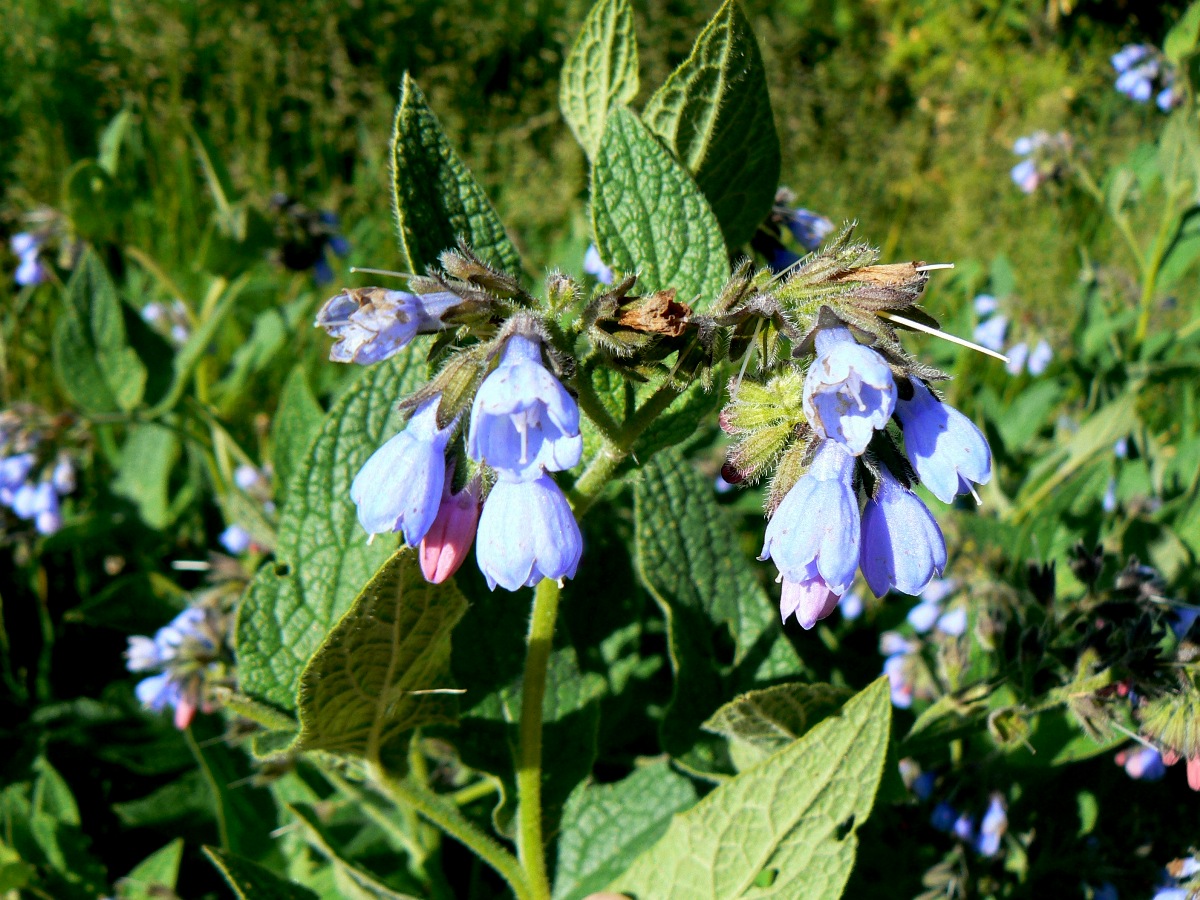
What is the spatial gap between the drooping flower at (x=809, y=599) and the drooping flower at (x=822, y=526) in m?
0.02

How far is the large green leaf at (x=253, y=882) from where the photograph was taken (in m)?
1.43

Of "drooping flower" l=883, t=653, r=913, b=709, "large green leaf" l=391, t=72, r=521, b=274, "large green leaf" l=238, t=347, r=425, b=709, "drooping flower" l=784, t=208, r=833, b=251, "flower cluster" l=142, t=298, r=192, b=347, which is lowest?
"drooping flower" l=883, t=653, r=913, b=709

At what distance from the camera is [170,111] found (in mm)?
4738

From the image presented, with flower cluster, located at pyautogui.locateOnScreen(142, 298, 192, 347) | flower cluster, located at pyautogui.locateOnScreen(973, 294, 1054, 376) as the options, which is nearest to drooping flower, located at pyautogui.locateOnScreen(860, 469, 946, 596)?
flower cluster, located at pyautogui.locateOnScreen(973, 294, 1054, 376)

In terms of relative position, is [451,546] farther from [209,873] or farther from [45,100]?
[45,100]

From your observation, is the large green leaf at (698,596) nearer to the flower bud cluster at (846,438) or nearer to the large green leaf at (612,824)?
the large green leaf at (612,824)

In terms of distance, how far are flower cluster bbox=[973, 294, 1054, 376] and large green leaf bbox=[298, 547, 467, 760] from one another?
8.34ft

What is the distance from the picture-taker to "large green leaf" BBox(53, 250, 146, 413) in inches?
104

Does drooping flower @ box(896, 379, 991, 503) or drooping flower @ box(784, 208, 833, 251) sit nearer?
drooping flower @ box(896, 379, 991, 503)

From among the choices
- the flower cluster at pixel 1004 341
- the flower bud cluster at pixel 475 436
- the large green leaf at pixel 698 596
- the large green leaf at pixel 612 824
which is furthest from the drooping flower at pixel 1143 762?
the flower cluster at pixel 1004 341

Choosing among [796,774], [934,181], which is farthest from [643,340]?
[934,181]

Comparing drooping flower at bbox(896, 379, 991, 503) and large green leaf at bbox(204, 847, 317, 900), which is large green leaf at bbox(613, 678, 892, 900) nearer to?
drooping flower at bbox(896, 379, 991, 503)

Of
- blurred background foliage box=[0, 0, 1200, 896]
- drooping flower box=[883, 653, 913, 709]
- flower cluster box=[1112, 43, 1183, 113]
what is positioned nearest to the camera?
drooping flower box=[883, 653, 913, 709]

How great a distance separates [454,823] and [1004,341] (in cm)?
271
